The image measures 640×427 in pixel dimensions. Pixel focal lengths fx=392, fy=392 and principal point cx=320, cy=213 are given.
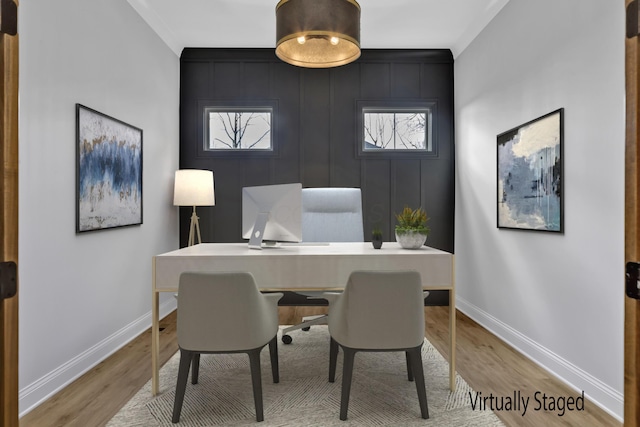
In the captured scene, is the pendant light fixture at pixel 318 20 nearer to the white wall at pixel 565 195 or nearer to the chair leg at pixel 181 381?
the white wall at pixel 565 195

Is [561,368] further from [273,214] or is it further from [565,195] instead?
[273,214]

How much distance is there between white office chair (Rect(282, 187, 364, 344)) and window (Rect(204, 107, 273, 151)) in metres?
1.30

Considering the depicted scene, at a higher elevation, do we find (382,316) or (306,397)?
(382,316)

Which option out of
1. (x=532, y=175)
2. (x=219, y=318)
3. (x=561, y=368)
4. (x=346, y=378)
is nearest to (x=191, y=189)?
(x=219, y=318)

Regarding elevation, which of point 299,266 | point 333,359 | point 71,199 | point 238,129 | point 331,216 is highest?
point 238,129

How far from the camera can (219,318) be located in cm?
181

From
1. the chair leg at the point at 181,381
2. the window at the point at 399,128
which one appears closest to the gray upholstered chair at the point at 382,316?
the chair leg at the point at 181,381

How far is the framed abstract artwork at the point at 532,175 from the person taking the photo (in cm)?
246

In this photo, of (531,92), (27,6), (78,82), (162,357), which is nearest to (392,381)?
(162,357)

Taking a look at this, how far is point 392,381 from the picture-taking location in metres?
2.33

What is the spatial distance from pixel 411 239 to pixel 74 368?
218 cm

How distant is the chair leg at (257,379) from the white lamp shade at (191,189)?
6.90ft

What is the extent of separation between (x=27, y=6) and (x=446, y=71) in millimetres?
3670

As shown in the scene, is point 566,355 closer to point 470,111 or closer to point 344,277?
point 344,277
